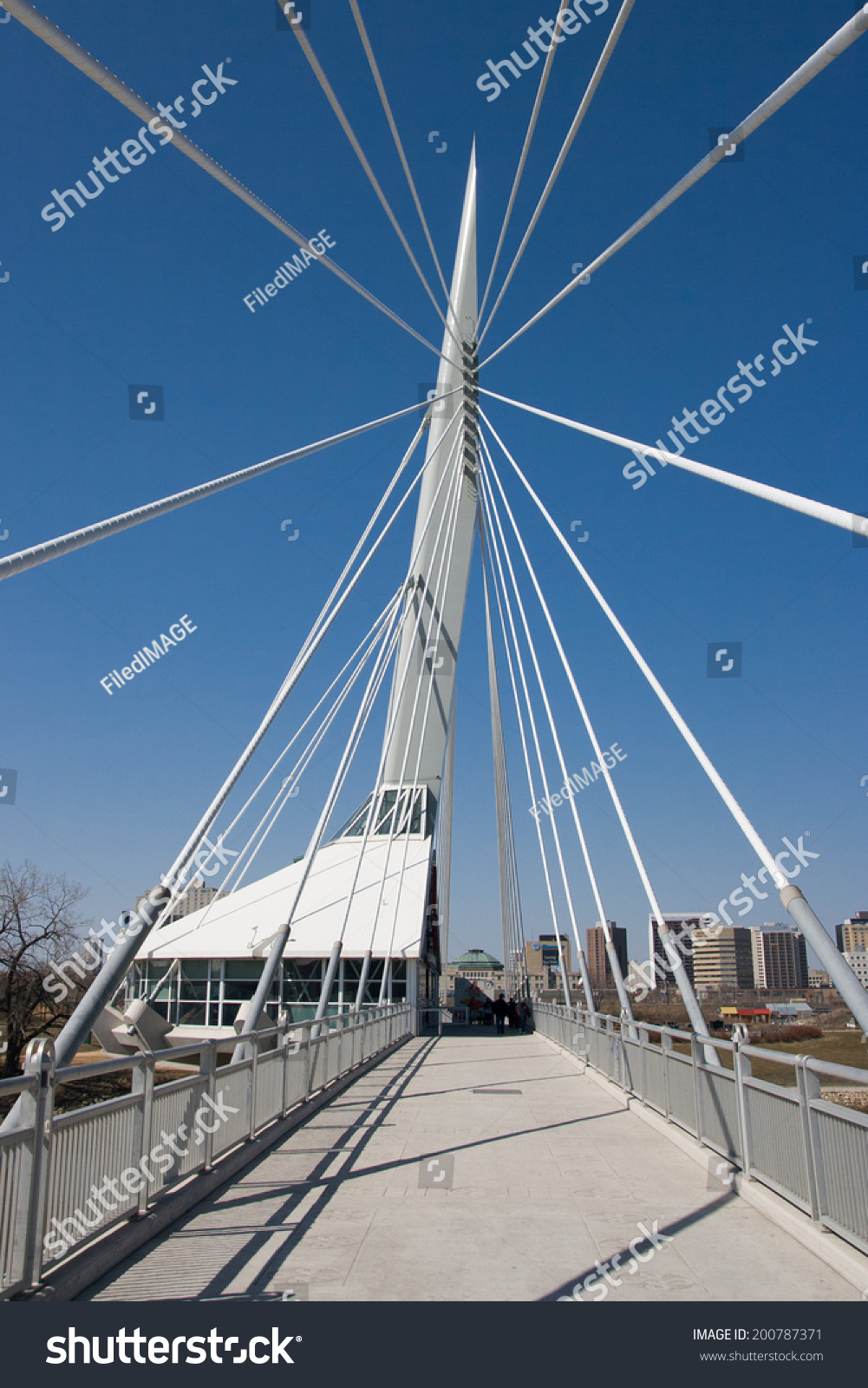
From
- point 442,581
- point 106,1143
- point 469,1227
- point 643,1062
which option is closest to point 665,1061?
point 643,1062

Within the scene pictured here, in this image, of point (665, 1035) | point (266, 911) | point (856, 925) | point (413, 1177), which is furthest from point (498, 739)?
point (856, 925)

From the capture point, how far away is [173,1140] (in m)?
6.98

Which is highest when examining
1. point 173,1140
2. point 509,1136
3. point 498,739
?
point 498,739

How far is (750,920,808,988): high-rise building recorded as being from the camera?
113 metres

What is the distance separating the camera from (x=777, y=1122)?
6723mm

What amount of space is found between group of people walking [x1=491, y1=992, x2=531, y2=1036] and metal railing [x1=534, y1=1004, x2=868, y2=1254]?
67.6 feet

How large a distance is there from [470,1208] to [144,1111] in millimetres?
2572

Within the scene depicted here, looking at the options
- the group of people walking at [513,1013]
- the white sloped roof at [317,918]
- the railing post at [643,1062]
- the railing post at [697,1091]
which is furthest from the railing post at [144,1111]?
the group of people walking at [513,1013]

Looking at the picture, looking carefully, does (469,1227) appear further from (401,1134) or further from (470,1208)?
(401,1134)

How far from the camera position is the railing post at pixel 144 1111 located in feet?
20.4

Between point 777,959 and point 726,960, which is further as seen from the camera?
point 726,960
